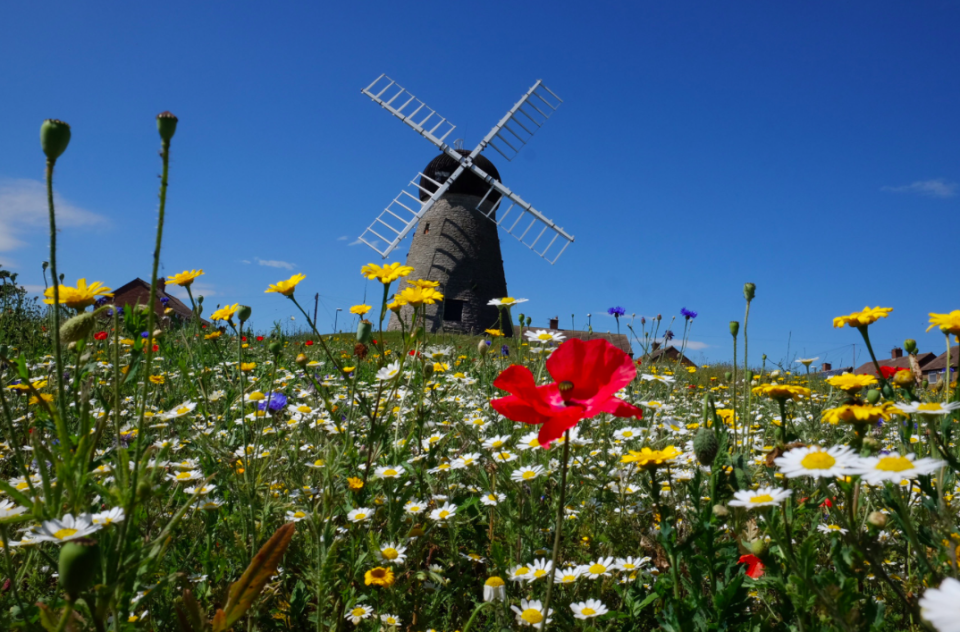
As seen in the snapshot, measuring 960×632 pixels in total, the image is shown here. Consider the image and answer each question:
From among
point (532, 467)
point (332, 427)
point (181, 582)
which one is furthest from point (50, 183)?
point (332, 427)

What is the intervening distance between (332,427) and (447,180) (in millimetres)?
19359

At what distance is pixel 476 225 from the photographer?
20.9m

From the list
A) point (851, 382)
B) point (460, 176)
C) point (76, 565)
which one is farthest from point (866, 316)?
point (460, 176)

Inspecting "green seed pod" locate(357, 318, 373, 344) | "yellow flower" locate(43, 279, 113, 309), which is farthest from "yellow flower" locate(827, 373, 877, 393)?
"yellow flower" locate(43, 279, 113, 309)

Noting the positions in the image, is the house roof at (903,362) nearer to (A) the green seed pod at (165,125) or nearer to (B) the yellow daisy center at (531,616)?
(B) the yellow daisy center at (531,616)

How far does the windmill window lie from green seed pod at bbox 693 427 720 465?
19174mm

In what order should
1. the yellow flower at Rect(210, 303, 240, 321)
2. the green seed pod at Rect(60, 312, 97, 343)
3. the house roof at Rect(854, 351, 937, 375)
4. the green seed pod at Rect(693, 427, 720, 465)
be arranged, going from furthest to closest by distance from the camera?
the house roof at Rect(854, 351, 937, 375) < the yellow flower at Rect(210, 303, 240, 321) < the green seed pod at Rect(693, 427, 720, 465) < the green seed pod at Rect(60, 312, 97, 343)

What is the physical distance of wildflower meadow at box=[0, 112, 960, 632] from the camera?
3.33 feet

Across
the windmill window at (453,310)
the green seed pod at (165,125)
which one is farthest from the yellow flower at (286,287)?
the windmill window at (453,310)

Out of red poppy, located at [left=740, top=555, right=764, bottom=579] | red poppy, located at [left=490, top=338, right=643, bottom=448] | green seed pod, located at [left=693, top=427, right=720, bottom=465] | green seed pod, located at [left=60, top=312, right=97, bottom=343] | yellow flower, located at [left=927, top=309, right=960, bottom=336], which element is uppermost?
yellow flower, located at [left=927, top=309, right=960, bottom=336]

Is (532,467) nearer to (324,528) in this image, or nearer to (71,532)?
(324,528)

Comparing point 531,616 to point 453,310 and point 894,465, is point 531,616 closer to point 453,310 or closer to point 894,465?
point 894,465

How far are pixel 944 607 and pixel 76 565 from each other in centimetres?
99

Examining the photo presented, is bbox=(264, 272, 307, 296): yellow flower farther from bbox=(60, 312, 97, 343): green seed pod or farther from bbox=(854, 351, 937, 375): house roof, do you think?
bbox=(854, 351, 937, 375): house roof
